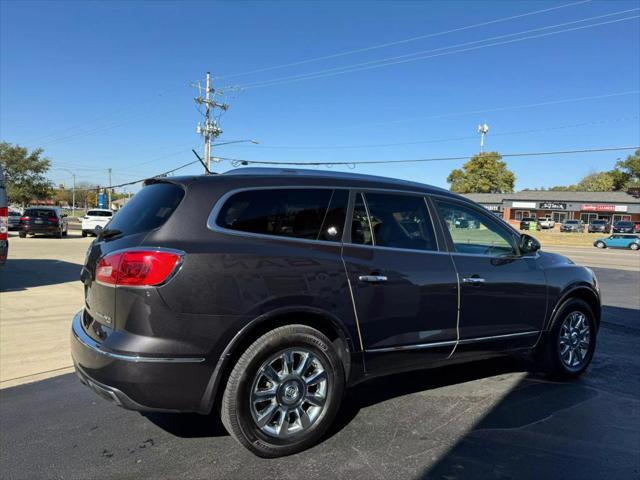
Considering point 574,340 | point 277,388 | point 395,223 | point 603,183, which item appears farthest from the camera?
point 603,183

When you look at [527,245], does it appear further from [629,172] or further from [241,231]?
[629,172]

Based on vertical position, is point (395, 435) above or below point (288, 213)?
below

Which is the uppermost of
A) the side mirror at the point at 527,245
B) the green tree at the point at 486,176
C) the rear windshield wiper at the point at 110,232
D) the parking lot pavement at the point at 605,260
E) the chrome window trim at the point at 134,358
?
the green tree at the point at 486,176

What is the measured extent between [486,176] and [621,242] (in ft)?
143

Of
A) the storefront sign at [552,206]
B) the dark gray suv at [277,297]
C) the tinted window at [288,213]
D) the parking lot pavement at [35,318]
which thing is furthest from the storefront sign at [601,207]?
the tinted window at [288,213]

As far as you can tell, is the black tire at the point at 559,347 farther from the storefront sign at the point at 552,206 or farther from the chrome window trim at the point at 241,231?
the storefront sign at the point at 552,206

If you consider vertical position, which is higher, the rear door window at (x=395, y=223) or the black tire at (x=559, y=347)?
the rear door window at (x=395, y=223)

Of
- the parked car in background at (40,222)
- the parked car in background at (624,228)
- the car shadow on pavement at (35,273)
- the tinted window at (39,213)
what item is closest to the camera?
the car shadow on pavement at (35,273)

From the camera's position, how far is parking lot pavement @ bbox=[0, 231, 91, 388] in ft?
16.6

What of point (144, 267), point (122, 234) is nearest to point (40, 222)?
point (122, 234)

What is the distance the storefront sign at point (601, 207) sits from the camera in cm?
6550

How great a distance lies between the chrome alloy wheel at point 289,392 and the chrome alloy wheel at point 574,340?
2.69 metres

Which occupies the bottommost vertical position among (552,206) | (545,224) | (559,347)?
(559,347)

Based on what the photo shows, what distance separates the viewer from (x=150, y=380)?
283 cm
